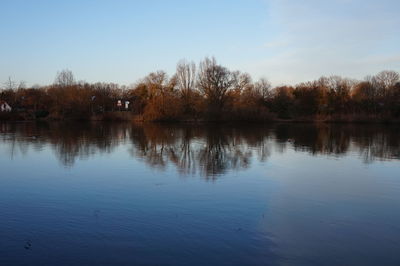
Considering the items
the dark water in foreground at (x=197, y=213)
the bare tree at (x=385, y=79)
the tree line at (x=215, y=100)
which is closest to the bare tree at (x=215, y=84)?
→ the tree line at (x=215, y=100)

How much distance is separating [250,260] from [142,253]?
1653 mm

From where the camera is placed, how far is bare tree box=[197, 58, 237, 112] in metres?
59.7

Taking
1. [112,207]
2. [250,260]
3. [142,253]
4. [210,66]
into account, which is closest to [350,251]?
[250,260]

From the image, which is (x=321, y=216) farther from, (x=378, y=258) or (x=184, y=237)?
(x=184, y=237)

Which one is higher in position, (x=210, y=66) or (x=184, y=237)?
(x=210, y=66)

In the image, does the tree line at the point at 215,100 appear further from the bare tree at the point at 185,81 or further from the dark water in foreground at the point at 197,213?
the dark water in foreground at the point at 197,213

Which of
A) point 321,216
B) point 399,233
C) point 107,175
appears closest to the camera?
point 399,233

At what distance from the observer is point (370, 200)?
9336mm

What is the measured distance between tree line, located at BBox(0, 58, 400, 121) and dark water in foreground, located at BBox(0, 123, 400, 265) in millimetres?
44024

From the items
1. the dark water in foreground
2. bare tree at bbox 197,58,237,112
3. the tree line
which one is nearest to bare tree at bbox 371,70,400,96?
the tree line

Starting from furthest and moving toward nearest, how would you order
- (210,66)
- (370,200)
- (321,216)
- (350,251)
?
1. (210,66)
2. (370,200)
3. (321,216)
4. (350,251)

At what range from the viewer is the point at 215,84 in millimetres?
59938

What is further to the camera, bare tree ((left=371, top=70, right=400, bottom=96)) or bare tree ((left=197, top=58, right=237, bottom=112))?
bare tree ((left=371, top=70, right=400, bottom=96))

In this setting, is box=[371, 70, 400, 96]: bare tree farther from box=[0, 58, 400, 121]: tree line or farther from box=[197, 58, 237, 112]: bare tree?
box=[197, 58, 237, 112]: bare tree
